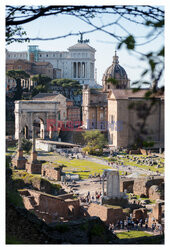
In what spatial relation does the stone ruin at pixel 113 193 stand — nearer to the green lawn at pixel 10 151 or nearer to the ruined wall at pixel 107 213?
the ruined wall at pixel 107 213

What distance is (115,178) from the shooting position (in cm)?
1616

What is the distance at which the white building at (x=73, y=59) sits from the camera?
181 ft

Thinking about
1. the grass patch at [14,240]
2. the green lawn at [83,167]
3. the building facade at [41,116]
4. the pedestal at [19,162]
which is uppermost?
the building facade at [41,116]

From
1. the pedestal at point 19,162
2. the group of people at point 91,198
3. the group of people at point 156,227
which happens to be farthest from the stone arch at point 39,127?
the group of people at point 156,227

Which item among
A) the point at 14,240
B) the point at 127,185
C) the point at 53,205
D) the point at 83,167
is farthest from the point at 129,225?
the point at 83,167

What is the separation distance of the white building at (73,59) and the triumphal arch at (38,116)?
18472 mm

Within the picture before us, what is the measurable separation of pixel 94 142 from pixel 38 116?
24.7 ft

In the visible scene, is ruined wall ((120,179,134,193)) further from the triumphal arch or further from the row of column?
the row of column

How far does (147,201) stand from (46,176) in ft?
20.5

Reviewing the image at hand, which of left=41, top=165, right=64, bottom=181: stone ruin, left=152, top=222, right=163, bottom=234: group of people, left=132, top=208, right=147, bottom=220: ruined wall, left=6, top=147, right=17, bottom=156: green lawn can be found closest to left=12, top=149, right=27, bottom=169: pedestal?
left=41, top=165, right=64, bottom=181: stone ruin

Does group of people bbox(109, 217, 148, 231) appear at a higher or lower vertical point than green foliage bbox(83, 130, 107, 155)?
lower

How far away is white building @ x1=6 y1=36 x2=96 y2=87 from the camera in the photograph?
181 ft

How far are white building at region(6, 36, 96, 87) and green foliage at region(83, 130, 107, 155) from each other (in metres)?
22.3

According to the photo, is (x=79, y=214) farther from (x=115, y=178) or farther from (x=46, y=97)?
(x=46, y=97)
